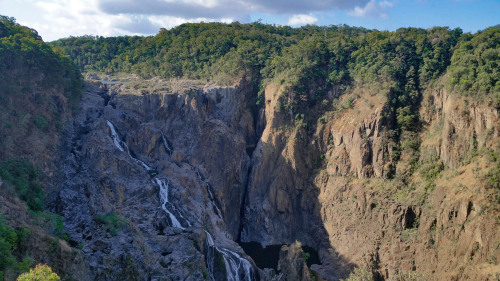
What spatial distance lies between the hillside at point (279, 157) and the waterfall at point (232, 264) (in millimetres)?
105

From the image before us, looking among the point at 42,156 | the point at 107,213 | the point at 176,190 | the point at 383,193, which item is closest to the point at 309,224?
the point at 383,193

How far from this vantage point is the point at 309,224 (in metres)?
42.4

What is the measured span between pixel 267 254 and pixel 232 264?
956cm

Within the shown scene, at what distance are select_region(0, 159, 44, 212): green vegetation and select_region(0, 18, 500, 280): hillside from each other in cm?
99

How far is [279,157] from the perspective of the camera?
4459 cm

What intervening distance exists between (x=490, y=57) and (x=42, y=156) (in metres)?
37.1

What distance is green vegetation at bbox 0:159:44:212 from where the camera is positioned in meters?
28.7

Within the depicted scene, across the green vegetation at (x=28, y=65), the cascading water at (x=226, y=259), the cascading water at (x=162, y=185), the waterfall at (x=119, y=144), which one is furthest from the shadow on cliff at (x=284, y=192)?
the green vegetation at (x=28, y=65)

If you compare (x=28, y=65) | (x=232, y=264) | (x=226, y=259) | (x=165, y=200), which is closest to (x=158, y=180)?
(x=165, y=200)

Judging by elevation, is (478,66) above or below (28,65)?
above

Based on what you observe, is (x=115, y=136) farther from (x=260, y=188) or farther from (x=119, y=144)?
(x=260, y=188)

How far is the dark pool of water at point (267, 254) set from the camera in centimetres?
3894

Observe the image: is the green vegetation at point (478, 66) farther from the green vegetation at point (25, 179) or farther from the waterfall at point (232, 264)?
the green vegetation at point (25, 179)

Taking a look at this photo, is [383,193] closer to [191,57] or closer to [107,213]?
[107,213]
